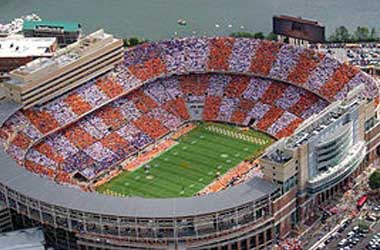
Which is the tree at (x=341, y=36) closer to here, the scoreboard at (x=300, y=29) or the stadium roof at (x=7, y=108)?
the scoreboard at (x=300, y=29)

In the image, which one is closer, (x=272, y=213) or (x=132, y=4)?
(x=272, y=213)

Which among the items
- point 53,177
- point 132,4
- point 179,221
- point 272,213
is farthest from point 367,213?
point 132,4

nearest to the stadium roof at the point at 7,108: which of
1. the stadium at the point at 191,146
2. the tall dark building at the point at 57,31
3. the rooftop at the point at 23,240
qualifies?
the stadium at the point at 191,146

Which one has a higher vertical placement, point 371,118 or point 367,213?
point 371,118

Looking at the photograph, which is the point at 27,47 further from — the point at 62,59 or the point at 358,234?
the point at 358,234

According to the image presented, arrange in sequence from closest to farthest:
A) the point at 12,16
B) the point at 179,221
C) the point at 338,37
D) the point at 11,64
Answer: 1. the point at 179,221
2. the point at 11,64
3. the point at 338,37
4. the point at 12,16

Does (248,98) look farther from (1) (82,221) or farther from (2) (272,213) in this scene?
(1) (82,221)

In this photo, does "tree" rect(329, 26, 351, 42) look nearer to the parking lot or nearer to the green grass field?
the green grass field
